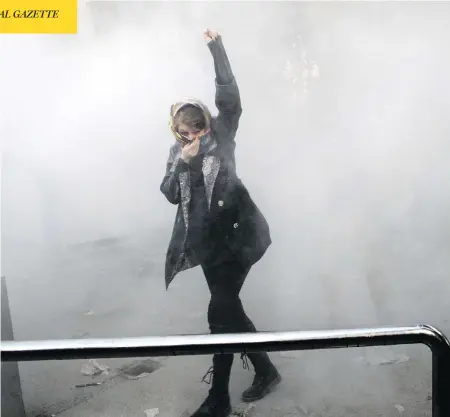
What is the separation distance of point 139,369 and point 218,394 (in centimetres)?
37

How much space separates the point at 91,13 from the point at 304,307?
1565 millimetres

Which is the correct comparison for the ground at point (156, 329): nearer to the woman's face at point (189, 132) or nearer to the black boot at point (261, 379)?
the black boot at point (261, 379)

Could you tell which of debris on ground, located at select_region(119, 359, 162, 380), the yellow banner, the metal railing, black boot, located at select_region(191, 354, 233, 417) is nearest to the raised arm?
the yellow banner

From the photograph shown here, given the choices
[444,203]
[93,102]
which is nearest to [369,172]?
[444,203]

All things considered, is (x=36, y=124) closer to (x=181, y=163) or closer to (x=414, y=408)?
(x=181, y=163)

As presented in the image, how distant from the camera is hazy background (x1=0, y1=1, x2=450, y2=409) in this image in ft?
6.06

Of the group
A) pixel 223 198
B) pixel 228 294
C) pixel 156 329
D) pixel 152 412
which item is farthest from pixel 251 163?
pixel 152 412

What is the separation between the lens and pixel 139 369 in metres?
1.97

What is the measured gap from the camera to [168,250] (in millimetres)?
1940

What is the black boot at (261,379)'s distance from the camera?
6.21 feet

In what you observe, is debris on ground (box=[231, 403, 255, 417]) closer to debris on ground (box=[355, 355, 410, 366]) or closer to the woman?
the woman

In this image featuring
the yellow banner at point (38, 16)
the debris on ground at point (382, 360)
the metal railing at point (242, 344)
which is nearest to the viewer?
the metal railing at point (242, 344)

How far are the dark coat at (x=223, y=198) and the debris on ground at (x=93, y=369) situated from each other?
0.52 m

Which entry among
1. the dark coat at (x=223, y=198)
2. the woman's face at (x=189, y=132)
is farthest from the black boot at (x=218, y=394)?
the woman's face at (x=189, y=132)
